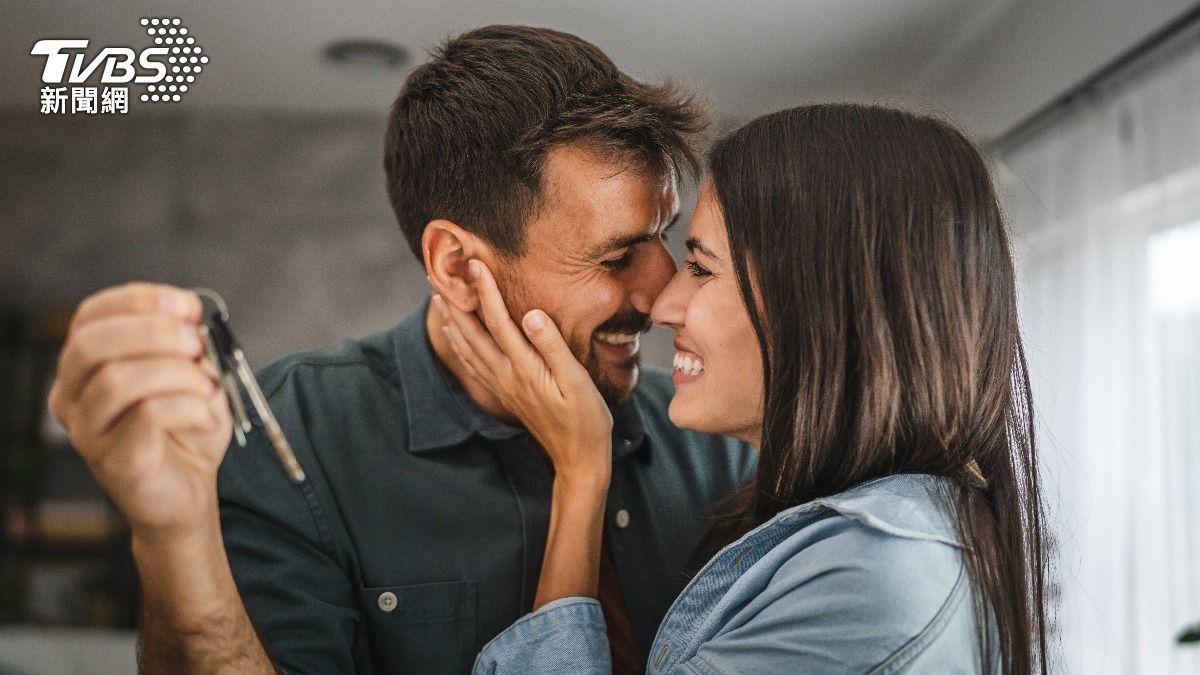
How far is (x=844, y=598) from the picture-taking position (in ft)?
2.54

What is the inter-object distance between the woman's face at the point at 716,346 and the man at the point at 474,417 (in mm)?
177

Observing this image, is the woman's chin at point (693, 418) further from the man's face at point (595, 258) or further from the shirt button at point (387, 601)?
the shirt button at point (387, 601)

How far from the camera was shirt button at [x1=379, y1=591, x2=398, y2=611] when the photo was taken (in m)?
1.09

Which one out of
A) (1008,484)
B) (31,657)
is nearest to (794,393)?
(1008,484)

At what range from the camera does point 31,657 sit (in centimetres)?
82

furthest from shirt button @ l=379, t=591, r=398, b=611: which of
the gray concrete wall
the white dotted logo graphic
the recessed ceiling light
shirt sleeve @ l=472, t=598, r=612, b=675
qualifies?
the gray concrete wall

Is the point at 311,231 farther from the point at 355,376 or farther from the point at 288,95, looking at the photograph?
the point at 355,376

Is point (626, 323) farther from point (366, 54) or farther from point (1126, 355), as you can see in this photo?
point (1126, 355)

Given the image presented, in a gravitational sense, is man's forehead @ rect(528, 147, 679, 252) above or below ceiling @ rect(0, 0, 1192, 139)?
below

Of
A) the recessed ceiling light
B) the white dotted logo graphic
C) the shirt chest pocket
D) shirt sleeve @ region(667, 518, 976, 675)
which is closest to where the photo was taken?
shirt sleeve @ region(667, 518, 976, 675)

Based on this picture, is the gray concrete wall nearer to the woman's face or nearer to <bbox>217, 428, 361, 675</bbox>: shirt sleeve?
<bbox>217, 428, 361, 675</bbox>: shirt sleeve

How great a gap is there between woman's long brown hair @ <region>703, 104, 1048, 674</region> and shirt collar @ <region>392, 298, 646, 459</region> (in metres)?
0.35

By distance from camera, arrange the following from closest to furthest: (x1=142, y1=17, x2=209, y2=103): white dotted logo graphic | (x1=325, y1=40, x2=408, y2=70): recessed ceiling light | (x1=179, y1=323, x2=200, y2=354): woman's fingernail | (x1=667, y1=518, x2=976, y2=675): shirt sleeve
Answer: (x1=179, y1=323, x2=200, y2=354): woman's fingernail
(x1=667, y1=518, x2=976, y2=675): shirt sleeve
(x1=142, y1=17, x2=209, y2=103): white dotted logo graphic
(x1=325, y1=40, x2=408, y2=70): recessed ceiling light

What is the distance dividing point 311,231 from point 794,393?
2717mm
